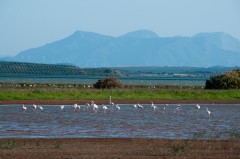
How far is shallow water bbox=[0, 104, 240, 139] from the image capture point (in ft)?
93.9

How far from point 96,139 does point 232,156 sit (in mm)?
8053

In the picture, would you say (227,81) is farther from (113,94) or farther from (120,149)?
(120,149)

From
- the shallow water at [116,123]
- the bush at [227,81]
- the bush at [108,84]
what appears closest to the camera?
the shallow water at [116,123]

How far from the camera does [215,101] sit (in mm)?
56406

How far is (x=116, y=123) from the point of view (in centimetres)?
Result: 3484

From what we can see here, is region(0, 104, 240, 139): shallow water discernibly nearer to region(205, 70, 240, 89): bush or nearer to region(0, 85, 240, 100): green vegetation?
region(0, 85, 240, 100): green vegetation

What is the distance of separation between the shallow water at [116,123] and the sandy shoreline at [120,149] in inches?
77.9

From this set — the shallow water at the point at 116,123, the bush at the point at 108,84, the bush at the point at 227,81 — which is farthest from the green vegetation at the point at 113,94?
the bush at the point at 108,84

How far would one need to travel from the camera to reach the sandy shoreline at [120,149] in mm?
19656

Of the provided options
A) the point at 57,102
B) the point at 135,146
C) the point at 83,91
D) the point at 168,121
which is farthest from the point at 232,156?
the point at 83,91

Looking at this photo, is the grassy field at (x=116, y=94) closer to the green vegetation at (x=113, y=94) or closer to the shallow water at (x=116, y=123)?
the green vegetation at (x=113, y=94)

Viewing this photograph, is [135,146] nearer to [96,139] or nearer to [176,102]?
[96,139]

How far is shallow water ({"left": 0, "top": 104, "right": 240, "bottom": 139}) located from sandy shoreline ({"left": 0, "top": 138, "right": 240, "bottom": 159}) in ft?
6.49

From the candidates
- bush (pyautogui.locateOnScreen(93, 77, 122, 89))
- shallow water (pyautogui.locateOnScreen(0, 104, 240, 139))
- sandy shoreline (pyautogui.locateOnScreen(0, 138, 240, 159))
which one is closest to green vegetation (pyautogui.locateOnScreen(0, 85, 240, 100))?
shallow water (pyautogui.locateOnScreen(0, 104, 240, 139))
